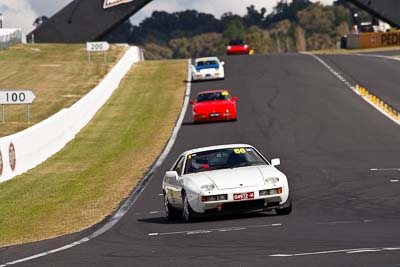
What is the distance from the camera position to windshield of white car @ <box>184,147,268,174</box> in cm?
1831

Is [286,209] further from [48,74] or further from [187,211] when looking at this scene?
[48,74]

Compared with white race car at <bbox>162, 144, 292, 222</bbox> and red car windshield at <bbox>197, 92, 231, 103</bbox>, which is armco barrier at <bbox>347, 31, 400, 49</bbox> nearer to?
red car windshield at <bbox>197, 92, 231, 103</bbox>

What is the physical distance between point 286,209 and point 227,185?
41.9 inches

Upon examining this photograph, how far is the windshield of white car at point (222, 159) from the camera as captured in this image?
18312 mm

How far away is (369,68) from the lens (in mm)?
65438

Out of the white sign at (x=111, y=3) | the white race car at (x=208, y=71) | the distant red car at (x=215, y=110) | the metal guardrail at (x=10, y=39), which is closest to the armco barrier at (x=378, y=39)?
the white sign at (x=111, y=3)

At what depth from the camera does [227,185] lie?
1734 cm

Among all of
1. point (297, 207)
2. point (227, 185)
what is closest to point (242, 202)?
point (227, 185)

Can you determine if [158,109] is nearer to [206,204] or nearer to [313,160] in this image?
[313,160]

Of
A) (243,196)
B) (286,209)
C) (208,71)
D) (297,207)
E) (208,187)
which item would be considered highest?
(208,187)

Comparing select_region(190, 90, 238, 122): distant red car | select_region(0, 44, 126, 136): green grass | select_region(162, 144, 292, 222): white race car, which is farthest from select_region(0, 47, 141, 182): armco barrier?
select_region(162, 144, 292, 222): white race car

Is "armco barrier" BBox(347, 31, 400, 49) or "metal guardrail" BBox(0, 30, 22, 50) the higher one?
"metal guardrail" BBox(0, 30, 22, 50)

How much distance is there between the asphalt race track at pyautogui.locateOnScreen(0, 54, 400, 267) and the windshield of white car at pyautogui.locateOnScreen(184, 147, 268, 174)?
0.88 meters

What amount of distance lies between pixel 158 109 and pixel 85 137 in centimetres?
1014
